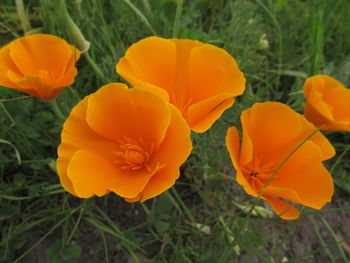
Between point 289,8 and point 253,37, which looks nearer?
point 253,37

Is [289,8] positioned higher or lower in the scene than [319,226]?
higher

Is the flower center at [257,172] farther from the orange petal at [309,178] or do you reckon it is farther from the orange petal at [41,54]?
the orange petal at [41,54]

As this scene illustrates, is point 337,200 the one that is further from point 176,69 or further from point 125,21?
point 125,21

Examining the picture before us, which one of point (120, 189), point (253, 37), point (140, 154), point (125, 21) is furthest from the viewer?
point (253, 37)

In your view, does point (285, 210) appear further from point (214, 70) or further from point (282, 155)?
point (214, 70)

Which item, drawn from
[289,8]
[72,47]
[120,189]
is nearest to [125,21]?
[72,47]

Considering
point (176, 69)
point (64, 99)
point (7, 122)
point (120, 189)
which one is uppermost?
point (176, 69)
